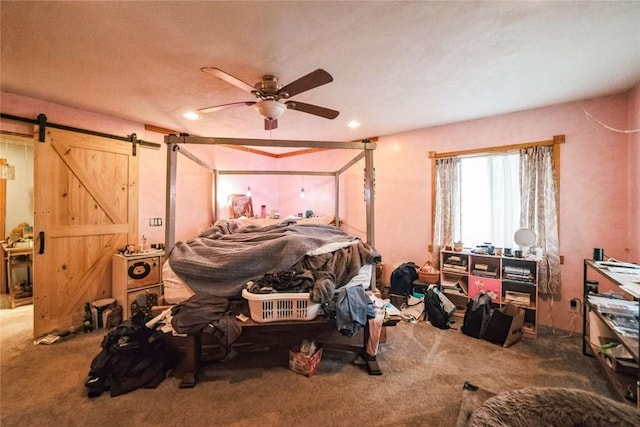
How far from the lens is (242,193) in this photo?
487 centimetres

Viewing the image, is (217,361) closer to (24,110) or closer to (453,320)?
(453,320)

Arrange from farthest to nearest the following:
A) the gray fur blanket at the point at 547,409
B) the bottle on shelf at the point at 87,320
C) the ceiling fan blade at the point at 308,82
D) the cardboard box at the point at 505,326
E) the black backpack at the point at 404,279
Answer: the black backpack at the point at 404,279
the bottle on shelf at the point at 87,320
the cardboard box at the point at 505,326
the ceiling fan blade at the point at 308,82
the gray fur blanket at the point at 547,409

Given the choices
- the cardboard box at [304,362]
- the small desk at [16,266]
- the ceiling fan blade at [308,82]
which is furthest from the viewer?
the small desk at [16,266]

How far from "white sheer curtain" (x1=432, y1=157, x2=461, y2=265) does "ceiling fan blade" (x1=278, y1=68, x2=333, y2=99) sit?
8.14 ft

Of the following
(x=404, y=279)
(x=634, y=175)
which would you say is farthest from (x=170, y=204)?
(x=634, y=175)

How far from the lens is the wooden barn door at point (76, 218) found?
2.79 metres

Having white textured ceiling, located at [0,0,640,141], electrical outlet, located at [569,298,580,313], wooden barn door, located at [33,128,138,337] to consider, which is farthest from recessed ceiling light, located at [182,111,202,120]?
electrical outlet, located at [569,298,580,313]

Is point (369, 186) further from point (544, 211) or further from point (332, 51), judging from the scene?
point (544, 211)

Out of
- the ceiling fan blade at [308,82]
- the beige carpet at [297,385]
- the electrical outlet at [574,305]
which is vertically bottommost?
the beige carpet at [297,385]

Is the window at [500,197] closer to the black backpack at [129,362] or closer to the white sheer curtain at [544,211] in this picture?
the white sheer curtain at [544,211]

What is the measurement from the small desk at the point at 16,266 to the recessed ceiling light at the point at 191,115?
321 centimetres

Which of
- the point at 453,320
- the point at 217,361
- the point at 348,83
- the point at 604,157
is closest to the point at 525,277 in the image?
the point at 453,320

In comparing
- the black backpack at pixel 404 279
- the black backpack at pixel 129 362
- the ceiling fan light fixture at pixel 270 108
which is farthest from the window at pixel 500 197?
the black backpack at pixel 129 362

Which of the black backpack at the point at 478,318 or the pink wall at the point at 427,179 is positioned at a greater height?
the pink wall at the point at 427,179
